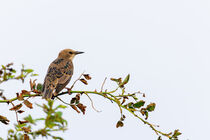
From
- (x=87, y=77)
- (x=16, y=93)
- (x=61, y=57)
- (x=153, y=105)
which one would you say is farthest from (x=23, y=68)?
(x=61, y=57)

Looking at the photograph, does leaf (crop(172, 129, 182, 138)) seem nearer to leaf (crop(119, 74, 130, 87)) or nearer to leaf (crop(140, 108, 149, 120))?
leaf (crop(140, 108, 149, 120))

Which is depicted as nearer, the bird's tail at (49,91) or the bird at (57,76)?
the bird's tail at (49,91)

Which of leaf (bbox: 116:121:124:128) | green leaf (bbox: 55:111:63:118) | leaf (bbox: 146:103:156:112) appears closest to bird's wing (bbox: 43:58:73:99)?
leaf (bbox: 116:121:124:128)

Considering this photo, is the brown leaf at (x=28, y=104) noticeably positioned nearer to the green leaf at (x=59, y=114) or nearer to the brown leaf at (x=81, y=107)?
the brown leaf at (x=81, y=107)

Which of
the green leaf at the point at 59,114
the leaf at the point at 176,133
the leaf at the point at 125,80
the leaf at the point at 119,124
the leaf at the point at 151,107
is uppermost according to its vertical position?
the leaf at the point at 125,80

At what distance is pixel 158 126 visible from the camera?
3.50 metres

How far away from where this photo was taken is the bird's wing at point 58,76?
6731 millimetres

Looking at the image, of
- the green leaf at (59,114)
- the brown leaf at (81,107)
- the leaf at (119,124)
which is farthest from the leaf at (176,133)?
the green leaf at (59,114)

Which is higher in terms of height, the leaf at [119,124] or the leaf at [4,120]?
the leaf at [119,124]

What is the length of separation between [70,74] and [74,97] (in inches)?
167

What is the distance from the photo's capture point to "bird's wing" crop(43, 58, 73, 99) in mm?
Result: 6731

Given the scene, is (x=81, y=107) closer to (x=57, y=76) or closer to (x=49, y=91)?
(x=49, y=91)

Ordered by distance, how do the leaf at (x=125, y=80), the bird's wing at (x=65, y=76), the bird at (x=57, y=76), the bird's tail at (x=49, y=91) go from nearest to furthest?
the leaf at (x=125, y=80) → the bird's tail at (x=49, y=91) → the bird at (x=57, y=76) → the bird's wing at (x=65, y=76)

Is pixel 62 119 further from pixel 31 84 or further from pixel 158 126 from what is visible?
pixel 31 84
